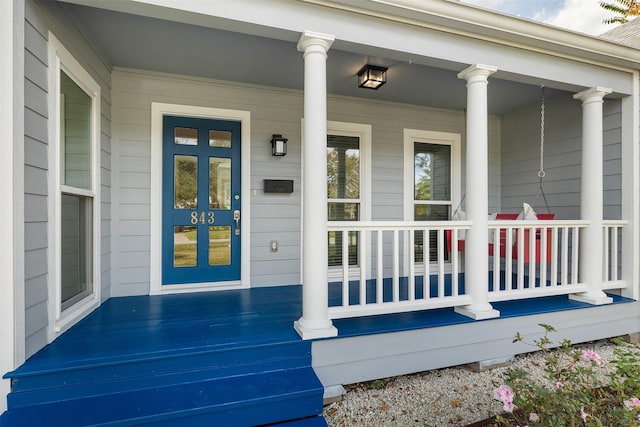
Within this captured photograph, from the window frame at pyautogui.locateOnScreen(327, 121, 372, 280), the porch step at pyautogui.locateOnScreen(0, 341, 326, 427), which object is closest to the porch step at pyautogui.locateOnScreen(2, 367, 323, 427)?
the porch step at pyautogui.locateOnScreen(0, 341, 326, 427)

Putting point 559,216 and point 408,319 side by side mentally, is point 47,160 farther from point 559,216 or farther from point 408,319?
point 559,216

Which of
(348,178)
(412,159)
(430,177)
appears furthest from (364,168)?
(430,177)

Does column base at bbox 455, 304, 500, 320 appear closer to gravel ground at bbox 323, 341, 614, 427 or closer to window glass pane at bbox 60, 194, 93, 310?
gravel ground at bbox 323, 341, 614, 427

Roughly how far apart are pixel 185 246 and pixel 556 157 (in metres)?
4.61

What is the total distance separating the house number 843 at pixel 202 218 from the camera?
3654 mm

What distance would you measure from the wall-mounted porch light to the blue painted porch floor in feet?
6.17

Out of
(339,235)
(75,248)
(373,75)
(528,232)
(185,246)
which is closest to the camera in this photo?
(75,248)

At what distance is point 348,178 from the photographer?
430cm

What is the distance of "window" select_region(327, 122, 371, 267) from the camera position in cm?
424

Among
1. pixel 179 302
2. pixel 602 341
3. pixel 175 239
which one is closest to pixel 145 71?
pixel 175 239

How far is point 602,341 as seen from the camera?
3541 millimetres

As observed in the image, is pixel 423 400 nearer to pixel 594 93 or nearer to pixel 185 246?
pixel 185 246

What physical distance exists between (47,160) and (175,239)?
1567mm

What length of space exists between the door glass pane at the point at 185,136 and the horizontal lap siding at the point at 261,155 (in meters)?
0.28
